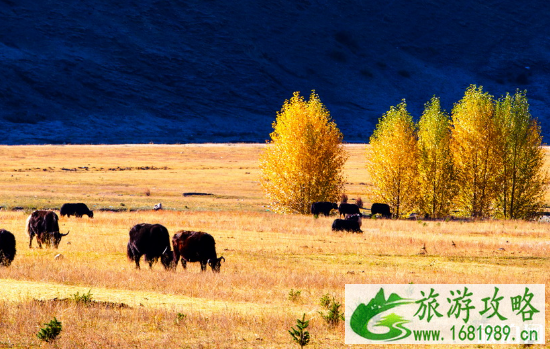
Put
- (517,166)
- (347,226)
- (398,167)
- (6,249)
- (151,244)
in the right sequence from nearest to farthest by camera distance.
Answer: (6,249) < (151,244) < (347,226) < (517,166) < (398,167)

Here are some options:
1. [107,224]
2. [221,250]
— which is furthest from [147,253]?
[107,224]

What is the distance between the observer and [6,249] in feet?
75.3

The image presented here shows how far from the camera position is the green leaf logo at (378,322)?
14613 mm

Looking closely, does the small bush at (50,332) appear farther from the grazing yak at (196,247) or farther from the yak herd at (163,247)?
the grazing yak at (196,247)

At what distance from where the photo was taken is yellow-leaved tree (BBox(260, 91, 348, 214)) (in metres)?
57.5

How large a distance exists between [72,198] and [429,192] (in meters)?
30.2

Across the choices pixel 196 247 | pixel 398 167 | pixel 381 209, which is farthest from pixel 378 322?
pixel 398 167

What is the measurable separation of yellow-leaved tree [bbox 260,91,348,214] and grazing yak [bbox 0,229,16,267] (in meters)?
35.5

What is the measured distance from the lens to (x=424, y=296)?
58.0 feet

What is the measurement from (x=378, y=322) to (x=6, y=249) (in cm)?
1343

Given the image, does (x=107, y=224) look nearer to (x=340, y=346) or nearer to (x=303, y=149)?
(x=303, y=149)

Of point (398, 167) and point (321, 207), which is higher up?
point (398, 167)

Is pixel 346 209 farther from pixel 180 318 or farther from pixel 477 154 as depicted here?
pixel 180 318

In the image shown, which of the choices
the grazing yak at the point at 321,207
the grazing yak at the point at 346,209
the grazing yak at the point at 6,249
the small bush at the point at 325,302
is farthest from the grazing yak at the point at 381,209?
the small bush at the point at 325,302
